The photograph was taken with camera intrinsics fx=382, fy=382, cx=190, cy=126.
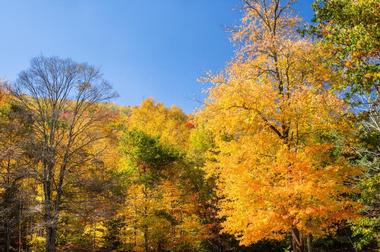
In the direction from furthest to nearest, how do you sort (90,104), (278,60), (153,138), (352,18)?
1. (153,138)
2. (90,104)
3. (278,60)
4. (352,18)

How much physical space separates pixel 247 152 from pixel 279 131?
165cm

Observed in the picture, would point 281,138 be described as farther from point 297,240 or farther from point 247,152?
point 297,240

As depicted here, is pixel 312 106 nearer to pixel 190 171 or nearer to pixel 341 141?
pixel 341 141

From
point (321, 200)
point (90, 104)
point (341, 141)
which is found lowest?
point (321, 200)

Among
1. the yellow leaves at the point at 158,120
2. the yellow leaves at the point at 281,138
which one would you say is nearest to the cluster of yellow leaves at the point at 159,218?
the yellow leaves at the point at 281,138

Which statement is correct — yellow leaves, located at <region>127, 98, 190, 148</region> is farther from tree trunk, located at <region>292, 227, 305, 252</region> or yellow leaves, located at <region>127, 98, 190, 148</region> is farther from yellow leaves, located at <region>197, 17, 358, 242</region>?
yellow leaves, located at <region>197, 17, 358, 242</region>

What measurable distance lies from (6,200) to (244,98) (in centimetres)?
1440

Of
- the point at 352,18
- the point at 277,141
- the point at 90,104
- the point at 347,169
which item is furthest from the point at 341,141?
the point at 90,104

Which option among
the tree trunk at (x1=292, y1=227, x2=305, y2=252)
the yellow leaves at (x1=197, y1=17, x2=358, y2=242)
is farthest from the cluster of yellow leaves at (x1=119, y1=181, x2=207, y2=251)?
the yellow leaves at (x1=197, y1=17, x2=358, y2=242)

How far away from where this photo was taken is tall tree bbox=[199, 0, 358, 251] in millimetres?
11984

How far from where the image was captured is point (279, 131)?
1413cm

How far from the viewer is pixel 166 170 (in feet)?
96.3

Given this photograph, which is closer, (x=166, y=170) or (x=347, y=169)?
(x=347, y=169)

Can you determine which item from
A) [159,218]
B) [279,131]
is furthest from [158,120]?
[279,131]
